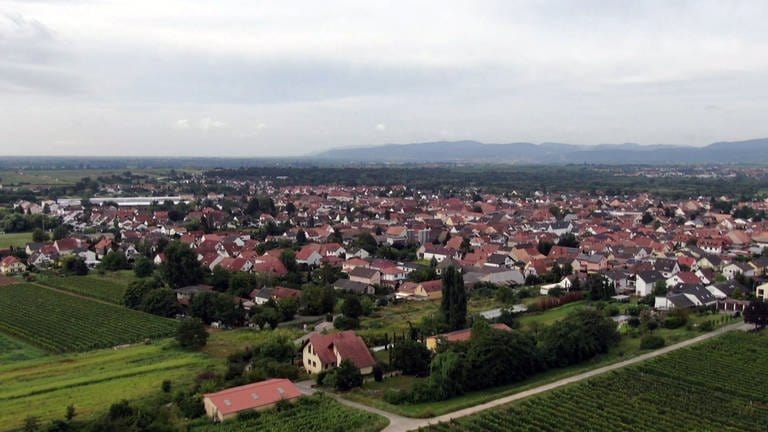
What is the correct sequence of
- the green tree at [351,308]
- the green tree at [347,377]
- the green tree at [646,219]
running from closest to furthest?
the green tree at [347,377] < the green tree at [351,308] < the green tree at [646,219]

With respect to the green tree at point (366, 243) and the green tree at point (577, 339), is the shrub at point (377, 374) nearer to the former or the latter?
the green tree at point (577, 339)

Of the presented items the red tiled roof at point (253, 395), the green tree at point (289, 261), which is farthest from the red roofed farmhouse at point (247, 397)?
the green tree at point (289, 261)

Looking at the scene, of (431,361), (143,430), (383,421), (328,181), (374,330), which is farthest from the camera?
(328,181)

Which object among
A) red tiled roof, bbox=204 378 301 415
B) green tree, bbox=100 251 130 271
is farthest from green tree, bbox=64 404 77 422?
green tree, bbox=100 251 130 271

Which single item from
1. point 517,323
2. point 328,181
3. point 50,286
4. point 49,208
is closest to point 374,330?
point 517,323

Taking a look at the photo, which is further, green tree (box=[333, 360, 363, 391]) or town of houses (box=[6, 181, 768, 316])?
town of houses (box=[6, 181, 768, 316])

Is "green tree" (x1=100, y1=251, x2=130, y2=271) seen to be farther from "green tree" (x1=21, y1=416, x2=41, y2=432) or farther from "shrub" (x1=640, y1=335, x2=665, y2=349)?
"shrub" (x1=640, y1=335, x2=665, y2=349)

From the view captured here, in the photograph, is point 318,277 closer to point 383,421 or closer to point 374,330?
point 374,330
